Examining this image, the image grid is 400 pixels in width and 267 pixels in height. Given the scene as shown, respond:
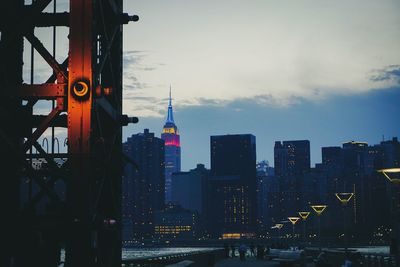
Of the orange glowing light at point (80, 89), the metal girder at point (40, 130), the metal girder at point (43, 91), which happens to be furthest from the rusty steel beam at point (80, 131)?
the metal girder at point (40, 130)

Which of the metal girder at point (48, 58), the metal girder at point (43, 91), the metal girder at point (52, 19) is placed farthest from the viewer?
the metal girder at point (52, 19)

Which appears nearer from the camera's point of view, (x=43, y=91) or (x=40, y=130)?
(x=43, y=91)

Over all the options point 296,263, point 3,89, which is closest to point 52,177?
point 3,89

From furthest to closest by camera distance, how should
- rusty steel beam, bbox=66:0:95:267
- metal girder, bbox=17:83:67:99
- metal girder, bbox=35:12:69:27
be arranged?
1. metal girder, bbox=35:12:69:27
2. metal girder, bbox=17:83:67:99
3. rusty steel beam, bbox=66:0:95:267

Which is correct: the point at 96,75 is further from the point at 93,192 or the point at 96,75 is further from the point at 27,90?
the point at 93,192

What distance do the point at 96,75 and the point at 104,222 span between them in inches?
120

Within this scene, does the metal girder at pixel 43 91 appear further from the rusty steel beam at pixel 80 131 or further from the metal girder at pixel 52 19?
the metal girder at pixel 52 19

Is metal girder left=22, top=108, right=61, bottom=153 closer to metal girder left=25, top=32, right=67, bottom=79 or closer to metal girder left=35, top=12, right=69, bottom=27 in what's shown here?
metal girder left=25, top=32, right=67, bottom=79

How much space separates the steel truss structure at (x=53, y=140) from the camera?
39.9 ft

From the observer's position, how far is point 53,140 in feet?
44.0

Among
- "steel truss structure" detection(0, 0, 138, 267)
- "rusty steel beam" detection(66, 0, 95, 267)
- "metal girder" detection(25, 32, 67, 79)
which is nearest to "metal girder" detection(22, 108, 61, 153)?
"steel truss structure" detection(0, 0, 138, 267)

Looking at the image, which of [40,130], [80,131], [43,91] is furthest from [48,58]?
[80,131]

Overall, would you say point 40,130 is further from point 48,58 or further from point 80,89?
point 48,58

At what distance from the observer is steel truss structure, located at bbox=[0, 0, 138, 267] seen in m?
12.2
